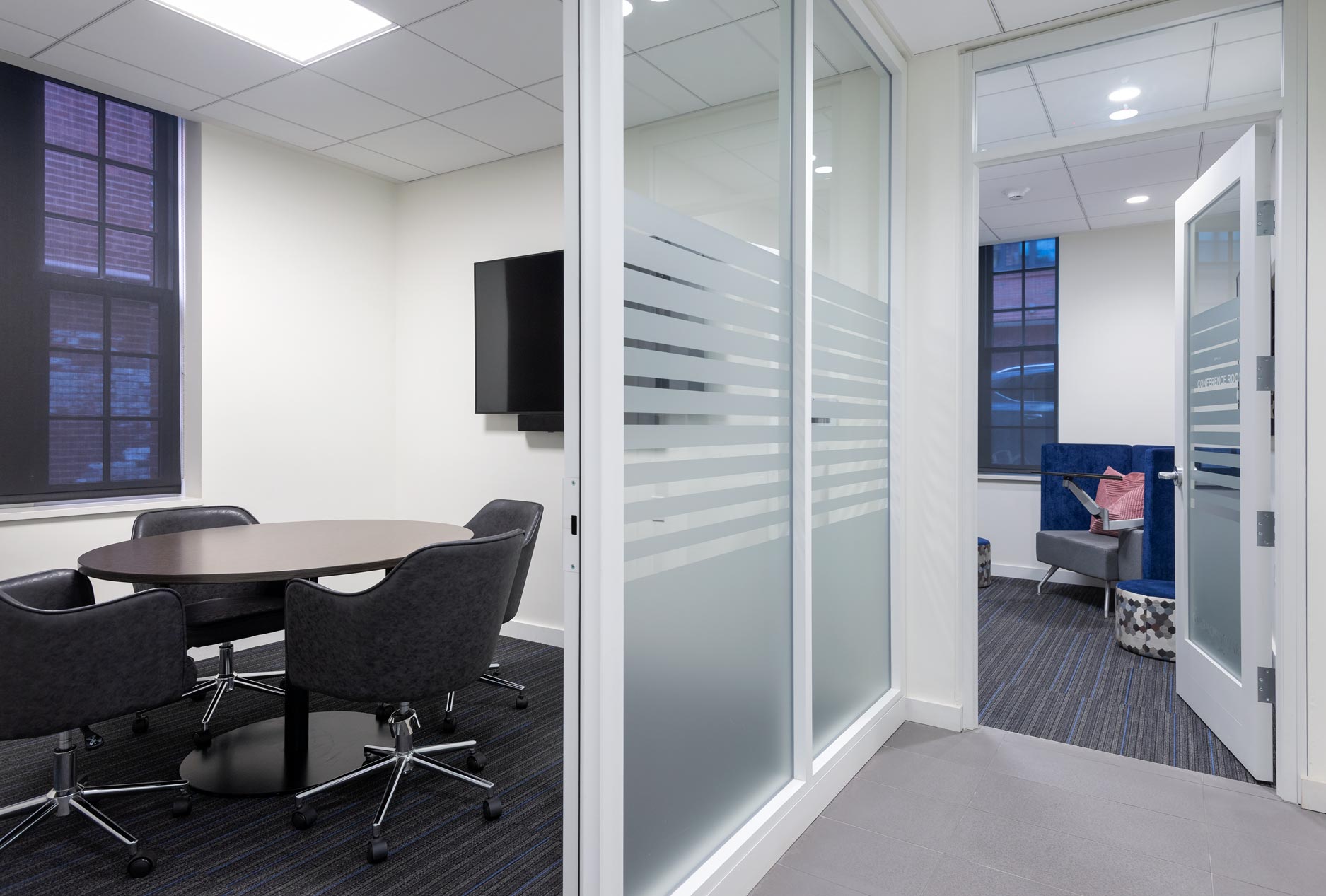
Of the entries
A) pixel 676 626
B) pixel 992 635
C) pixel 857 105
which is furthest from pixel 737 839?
pixel 992 635

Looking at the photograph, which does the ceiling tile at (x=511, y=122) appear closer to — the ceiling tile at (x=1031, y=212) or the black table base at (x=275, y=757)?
the black table base at (x=275, y=757)

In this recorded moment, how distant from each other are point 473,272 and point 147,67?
169cm

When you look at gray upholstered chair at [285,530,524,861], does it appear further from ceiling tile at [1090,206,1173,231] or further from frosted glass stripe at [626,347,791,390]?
ceiling tile at [1090,206,1173,231]

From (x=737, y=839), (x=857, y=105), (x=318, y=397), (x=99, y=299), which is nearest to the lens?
(x=737, y=839)

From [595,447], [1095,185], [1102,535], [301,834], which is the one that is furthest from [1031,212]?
[301,834]

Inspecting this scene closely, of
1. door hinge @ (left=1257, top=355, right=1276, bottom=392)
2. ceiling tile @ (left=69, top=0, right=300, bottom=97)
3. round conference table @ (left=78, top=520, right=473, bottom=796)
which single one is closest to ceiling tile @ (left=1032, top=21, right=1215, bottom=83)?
door hinge @ (left=1257, top=355, right=1276, bottom=392)

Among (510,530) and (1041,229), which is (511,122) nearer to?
(510,530)

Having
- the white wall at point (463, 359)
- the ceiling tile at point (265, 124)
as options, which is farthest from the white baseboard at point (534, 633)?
the ceiling tile at point (265, 124)

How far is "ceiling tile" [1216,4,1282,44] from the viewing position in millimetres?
2543

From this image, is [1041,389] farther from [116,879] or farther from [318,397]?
[116,879]

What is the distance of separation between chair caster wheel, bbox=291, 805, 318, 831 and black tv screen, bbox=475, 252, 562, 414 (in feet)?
7.18

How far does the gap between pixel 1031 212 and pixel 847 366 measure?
134 inches

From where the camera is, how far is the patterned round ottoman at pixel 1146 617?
389 centimetres

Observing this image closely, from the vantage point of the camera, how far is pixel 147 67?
3.22m
